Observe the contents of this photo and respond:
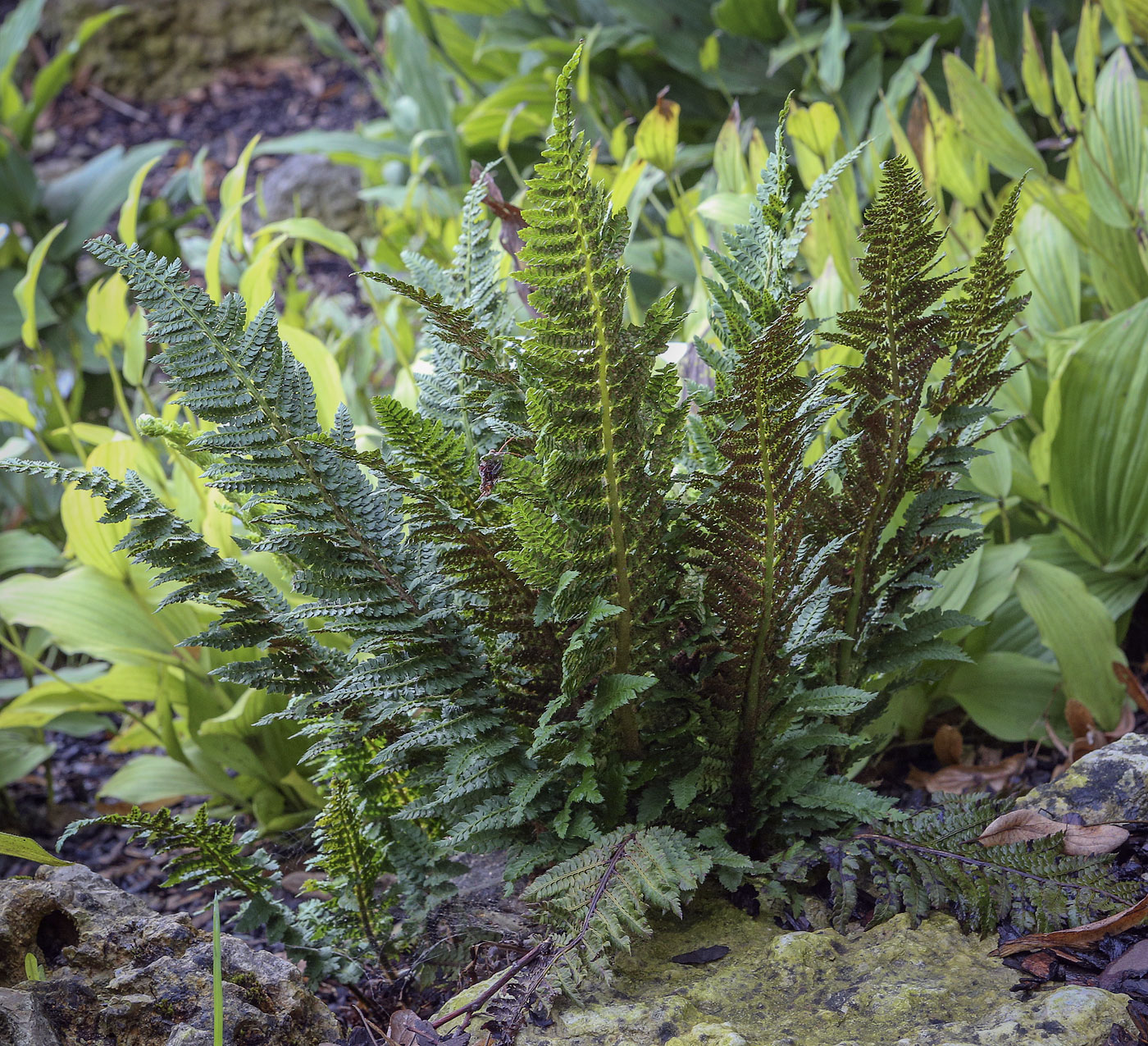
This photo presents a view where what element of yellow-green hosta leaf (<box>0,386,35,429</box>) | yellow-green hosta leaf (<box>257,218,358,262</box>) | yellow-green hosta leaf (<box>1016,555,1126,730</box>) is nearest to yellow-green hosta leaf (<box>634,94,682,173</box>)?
yellow-green hosta leaf (<box>257,218,358,262</box>)

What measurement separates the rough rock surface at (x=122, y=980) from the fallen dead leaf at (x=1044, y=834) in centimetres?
73

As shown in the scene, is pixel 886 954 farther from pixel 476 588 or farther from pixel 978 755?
pixel 978 755

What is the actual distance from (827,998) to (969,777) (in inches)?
26.2

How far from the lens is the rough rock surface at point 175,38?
21.8ft

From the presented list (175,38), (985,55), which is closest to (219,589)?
(985,55)

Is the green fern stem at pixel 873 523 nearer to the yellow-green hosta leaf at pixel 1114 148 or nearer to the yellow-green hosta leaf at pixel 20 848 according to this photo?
the yellow-green hosta leaf at pixel 20 848

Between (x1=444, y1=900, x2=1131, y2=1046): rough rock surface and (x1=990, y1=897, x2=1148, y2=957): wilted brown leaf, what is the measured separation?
33 millimetres

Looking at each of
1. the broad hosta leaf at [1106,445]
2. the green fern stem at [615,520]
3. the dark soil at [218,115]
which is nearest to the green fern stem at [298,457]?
the green fern stem at [615,520]

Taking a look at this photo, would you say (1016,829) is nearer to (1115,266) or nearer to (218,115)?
(1115,266)

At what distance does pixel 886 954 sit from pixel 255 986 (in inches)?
25.2

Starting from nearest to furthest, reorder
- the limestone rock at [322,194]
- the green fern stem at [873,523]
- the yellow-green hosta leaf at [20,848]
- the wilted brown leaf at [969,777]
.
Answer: the yellow-green hosta leaf at [20,848] < the green fern stem at [873,523] < the wilted brown leaf at [969,777] < the limestone rock at [322,194]

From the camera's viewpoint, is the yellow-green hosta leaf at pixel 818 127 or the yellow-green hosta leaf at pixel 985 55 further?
the yellow-green hosta leaf at pixel 985 55

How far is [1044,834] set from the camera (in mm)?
1021

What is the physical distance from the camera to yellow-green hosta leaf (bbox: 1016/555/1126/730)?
154 centimetres
